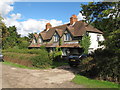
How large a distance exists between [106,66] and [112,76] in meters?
0.81

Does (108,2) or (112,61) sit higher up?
(108,2)

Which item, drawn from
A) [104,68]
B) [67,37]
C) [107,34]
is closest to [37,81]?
[104,68]

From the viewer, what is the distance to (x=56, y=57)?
76.1ft

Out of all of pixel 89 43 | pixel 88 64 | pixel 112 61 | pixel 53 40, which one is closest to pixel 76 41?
pixel 89 43

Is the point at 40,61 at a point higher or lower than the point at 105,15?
lower

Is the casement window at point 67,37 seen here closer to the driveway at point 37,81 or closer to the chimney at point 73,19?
the chimney at point 73,19

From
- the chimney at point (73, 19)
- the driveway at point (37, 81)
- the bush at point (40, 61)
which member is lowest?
the driveway at point (37, 81)

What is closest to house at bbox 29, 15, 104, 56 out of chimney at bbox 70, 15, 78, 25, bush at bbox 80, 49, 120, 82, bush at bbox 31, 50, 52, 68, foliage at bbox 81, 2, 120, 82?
chimney at bbox 70, 15, 78, 25

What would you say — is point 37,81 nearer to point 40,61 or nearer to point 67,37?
point 40,61

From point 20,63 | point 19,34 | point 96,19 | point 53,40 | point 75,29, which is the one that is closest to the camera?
point 96,19

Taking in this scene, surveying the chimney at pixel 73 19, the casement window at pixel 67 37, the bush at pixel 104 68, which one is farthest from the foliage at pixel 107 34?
the chimney at pixel 73 19

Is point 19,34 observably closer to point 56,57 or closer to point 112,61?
point 56,57

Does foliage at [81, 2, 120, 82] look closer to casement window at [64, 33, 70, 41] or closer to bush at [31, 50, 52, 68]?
bush at [31, 50, 52, 68]

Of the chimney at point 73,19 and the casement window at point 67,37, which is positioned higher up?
the chimney at point 73,19
